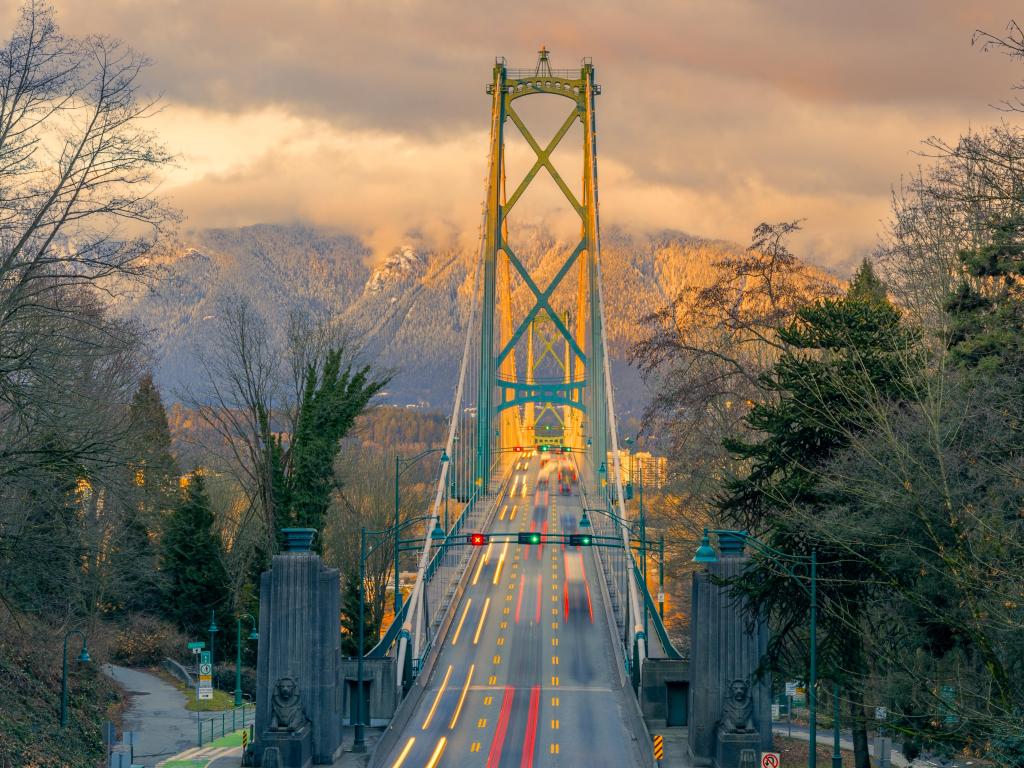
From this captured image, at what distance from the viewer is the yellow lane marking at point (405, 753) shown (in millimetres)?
42438

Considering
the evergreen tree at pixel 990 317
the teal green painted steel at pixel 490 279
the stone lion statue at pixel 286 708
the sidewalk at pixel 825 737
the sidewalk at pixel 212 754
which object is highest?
the teal green painted steel at pixel 490 279

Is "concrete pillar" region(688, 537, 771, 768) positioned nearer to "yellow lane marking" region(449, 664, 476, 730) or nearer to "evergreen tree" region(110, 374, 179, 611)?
"yellow lane marking" region(449, 664, 476, 730)

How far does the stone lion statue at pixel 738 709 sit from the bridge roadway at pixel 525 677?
5.56 meters

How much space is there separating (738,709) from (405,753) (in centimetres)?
1190

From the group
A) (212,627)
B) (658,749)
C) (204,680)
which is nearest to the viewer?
(658,749)

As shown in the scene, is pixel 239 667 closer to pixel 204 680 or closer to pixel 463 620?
pixel 204 680

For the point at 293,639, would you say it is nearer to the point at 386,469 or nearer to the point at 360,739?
the point at 360,739

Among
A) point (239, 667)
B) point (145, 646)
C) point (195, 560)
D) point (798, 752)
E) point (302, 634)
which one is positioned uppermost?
point (195, 560)

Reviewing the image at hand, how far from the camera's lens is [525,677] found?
59.2 meters

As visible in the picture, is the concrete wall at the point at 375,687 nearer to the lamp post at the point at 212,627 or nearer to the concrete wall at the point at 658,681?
the concrete wall at the point at 658,681

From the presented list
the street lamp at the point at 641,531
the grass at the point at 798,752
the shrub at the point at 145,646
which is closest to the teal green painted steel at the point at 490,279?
the street lamp at the point at 641,531

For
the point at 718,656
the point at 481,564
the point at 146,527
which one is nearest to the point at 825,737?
the point at 718,656

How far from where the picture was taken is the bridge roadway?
44.5 m

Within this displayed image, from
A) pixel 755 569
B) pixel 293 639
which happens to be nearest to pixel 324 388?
pixel 293 639
